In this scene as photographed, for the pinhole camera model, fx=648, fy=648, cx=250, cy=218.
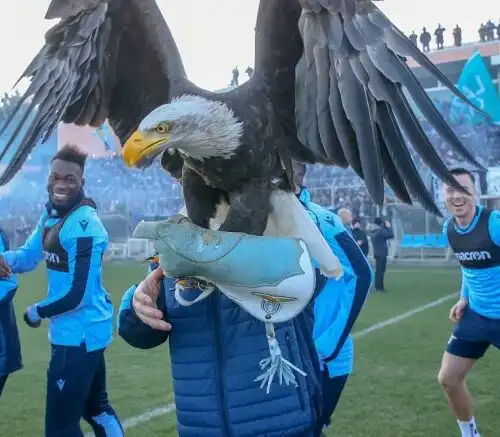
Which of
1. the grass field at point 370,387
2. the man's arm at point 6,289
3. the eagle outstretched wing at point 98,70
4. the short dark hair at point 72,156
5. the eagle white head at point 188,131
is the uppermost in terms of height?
the eagle outstretched wing at point 98,70

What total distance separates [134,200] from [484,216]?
2174cm

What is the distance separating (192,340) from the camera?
6.18 feet

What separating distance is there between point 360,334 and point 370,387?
2.25 m

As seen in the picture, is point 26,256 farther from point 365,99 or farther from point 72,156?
point 365,99

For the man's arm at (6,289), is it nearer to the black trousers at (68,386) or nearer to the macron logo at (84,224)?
the black trousers at (68,386)

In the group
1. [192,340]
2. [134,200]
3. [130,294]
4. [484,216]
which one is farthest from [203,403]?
[134,200]

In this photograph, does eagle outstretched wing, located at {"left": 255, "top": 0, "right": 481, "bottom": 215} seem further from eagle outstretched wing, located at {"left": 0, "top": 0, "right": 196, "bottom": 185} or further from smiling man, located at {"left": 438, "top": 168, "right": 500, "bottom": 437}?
smiling man, located at {"left": 438, "top": 168, "right": 500, "bottom": 437}

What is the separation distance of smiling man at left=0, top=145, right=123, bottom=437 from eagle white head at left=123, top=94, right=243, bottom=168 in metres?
1.64

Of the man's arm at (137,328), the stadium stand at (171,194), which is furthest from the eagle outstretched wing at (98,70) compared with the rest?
the stadium stand at (171,194)

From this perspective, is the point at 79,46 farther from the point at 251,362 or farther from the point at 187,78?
the point at 251,362

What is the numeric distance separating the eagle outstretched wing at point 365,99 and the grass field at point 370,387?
9.22 ft

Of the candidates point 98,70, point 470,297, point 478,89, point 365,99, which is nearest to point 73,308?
point 98,70

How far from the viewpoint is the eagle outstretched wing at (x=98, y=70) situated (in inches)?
83.0

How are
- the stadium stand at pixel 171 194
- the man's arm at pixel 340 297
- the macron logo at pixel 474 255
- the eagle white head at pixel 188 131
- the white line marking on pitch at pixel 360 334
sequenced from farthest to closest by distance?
the stadium stand at pixel 171 194
the white line marking on pitch at pixel 360 334
the macron logo at pixel 474 255
the man's arm at pixel 340 297
the eagle white head at pixel 188 131
